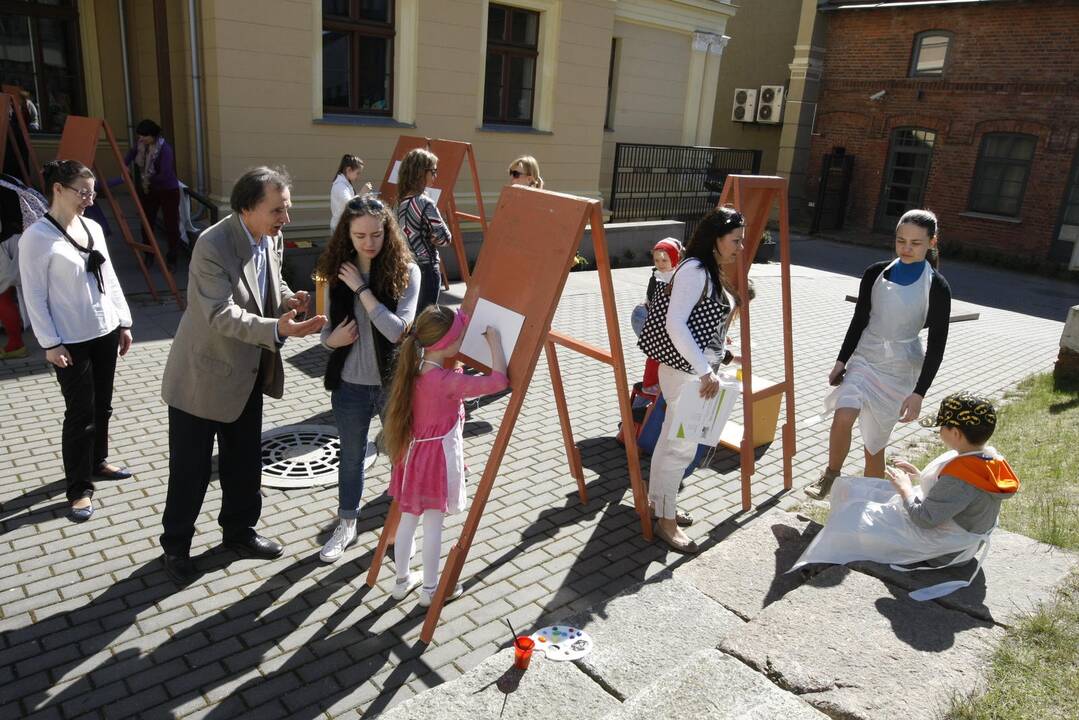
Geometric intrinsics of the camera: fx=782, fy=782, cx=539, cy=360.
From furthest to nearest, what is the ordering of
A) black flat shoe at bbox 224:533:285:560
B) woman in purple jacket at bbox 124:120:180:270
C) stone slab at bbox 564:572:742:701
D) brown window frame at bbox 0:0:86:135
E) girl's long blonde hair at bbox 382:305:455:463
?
brown window frame at bbox 0:0:86:135
woman in purple jacket at bbox 124:120:180:270
black flat shoe at bbox 224:533:285:560
girl's long blonde hair at bbox 382:305:455:463
stone slab at bbox 564:572:742:701

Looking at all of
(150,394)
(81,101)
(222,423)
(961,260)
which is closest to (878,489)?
(222,423)

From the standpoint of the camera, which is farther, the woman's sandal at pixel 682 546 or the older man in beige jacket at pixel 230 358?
the woman's sandal at pixel 682 546

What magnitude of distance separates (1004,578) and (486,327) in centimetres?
280

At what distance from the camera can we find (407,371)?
343cm

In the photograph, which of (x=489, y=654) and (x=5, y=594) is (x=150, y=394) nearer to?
(x=5, y=594)

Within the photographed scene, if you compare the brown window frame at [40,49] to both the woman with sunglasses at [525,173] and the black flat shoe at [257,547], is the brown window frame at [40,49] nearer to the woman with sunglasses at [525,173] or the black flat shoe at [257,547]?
the woman with sunglasses at [525,173]

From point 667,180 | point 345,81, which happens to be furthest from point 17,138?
point 667,180

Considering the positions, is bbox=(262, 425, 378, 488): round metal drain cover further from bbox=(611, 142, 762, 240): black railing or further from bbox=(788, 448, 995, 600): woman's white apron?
bbox=(611, 142, 762, 240): black railing

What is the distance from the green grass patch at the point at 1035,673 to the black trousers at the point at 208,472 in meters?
3.31

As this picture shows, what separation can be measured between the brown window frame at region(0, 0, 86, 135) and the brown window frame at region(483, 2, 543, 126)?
18.6 ft

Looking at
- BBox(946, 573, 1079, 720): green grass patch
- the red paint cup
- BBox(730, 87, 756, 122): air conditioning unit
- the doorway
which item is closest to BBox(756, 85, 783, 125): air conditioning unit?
BBox(730, 87, 756, 122): air conditioning unit

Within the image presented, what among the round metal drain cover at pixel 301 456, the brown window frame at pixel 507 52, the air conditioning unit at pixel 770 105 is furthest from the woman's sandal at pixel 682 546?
the air conditioning unit at pixel 770 105

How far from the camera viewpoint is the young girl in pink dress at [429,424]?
344 centimetres

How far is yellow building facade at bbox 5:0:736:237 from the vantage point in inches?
372
